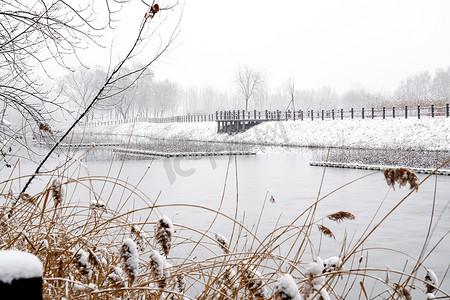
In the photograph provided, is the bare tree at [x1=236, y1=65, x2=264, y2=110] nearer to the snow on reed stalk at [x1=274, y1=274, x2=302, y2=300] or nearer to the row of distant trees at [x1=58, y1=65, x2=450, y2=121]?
the row of distant trees at [x1=58, y1=65, x2=450, y2=121]

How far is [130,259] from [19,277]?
594 mm

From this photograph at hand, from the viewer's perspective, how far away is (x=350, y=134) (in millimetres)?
34281

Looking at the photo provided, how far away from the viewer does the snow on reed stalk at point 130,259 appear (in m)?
1.24

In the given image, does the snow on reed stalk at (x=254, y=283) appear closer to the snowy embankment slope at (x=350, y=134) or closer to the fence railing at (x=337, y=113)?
the fence railing at (x=337, y=113)

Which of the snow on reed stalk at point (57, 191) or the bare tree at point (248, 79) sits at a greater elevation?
the bare tree at point (248, 79)

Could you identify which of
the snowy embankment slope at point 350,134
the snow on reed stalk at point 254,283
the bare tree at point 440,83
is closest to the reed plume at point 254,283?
the snow on reed stalk at point 254,283

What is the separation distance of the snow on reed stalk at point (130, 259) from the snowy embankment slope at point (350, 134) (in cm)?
2149

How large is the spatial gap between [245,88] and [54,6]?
65510 millimetres

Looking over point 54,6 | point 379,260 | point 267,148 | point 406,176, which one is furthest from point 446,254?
point 267,148

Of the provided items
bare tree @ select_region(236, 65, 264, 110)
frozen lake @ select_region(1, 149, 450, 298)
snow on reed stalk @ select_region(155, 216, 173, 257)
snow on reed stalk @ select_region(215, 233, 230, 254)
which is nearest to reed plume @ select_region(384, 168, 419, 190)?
snow on reed stalk @ select_region(155, 216, 173, 257)

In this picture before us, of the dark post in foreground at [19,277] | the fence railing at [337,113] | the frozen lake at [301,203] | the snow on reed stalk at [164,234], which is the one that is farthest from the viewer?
the fence railing at [337,113]

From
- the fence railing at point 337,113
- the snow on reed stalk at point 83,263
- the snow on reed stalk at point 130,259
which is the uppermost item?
the fence railing at point 337,113

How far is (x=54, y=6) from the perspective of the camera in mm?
4777

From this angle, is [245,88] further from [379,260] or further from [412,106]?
[379,260]
